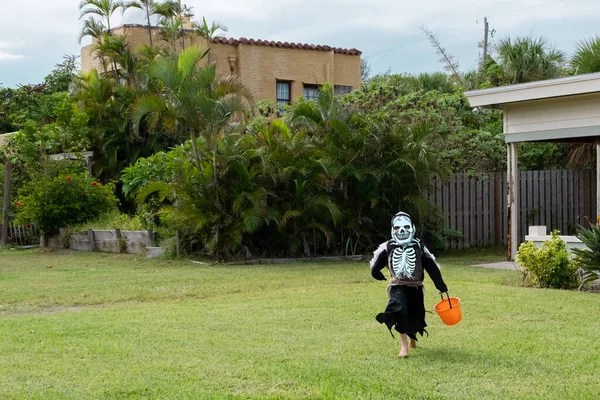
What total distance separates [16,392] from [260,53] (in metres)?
25.5

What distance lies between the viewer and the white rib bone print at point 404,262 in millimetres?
7922

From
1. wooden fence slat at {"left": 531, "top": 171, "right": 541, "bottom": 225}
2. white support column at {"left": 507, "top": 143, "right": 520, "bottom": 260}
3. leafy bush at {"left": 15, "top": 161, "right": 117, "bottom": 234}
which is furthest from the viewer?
leafy bush at {"left": 15, "top": 161, "right": 117, "bottom": 234}

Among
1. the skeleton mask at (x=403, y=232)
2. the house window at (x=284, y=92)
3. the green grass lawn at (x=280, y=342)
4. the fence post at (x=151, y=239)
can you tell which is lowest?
the green grass lawn at (x=280, y=342)

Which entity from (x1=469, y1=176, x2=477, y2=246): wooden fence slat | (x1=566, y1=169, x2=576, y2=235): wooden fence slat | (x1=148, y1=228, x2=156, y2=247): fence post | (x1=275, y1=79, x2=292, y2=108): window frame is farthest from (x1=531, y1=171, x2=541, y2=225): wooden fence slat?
(x1=275, y1=79, x2=292, y2=108): window frame

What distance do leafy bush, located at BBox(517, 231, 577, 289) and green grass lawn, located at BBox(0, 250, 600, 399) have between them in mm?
529

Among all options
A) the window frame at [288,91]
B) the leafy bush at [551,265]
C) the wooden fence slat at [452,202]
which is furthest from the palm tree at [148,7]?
the leafy bush at [551,265]

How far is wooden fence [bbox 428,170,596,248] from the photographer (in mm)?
20438

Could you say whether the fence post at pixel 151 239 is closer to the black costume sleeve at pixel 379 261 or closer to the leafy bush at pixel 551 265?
the leafy bush at pixel 551 265

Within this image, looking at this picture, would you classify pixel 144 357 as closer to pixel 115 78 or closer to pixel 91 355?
pixel 91 355

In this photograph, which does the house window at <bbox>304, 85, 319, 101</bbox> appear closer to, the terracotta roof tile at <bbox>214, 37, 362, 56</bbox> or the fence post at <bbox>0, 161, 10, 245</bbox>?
the terracotta roof tile at <bbox>214, 37, 362, 56</bbox>

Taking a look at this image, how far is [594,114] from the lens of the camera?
1602 cm

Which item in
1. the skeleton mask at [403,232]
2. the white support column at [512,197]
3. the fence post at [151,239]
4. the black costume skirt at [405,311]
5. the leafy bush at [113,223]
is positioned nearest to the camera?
the black costume skirt at [405,311]

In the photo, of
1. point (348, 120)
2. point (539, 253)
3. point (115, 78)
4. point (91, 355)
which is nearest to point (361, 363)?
point (91, 355)

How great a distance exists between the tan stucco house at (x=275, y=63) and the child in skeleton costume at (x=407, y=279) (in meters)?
21.3
